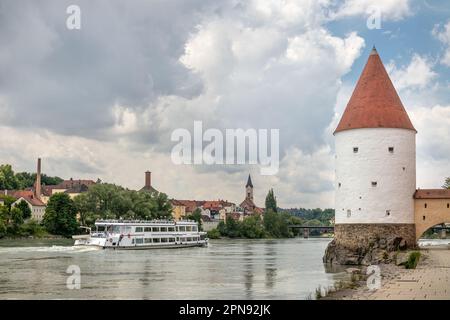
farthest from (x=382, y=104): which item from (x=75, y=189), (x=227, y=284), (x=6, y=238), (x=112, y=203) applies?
(x=75, y=189)

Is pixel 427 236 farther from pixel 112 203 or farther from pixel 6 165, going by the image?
pixel 6 165

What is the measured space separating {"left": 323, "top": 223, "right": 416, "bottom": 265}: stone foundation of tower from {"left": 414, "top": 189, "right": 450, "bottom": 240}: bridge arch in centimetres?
52

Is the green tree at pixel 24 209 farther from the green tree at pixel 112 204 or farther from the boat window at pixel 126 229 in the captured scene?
the boat window at pixel 126 229

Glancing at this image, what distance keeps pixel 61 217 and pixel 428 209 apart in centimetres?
4876

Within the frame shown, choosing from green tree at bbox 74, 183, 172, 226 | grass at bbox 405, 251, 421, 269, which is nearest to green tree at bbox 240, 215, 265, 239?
green tree at bbox 74, 183, 172, 226

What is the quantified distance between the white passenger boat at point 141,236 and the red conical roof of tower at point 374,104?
79.6 ft

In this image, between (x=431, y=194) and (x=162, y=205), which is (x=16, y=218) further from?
(x=431, y=194)

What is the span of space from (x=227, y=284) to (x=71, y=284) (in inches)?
224

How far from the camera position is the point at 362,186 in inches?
1282

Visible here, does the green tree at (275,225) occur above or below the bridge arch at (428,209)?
below

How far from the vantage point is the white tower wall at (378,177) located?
32.3m

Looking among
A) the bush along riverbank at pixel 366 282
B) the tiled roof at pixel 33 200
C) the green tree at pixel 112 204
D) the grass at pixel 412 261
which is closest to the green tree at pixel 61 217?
the green tree at pixel 112 204

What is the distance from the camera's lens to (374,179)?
32.4 m
